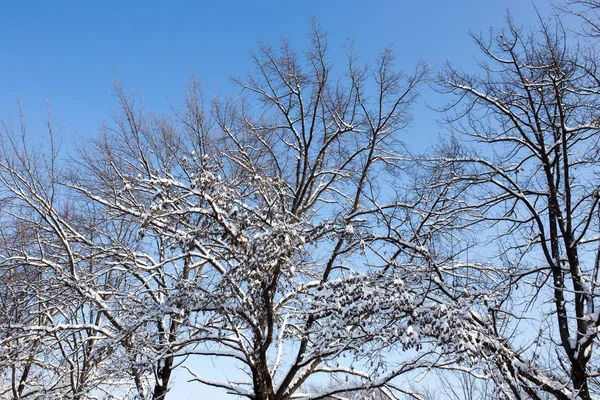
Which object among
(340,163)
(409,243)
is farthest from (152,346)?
(340,163)

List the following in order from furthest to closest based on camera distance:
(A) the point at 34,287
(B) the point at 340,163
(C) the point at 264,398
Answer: (B) the point at 340,163, (A) the point at 34,287, (C) the point at 264,398

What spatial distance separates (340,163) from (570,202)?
6.54 meters

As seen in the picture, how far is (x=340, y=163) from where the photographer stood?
12781mm

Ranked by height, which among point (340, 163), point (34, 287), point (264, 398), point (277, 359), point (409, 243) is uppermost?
point (340, 163)

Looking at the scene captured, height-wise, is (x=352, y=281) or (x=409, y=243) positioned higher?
(x=409, y=243)

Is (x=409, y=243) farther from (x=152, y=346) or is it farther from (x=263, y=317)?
(x=152, y=346)

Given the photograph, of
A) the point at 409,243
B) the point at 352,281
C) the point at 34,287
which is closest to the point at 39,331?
the point at 34,287

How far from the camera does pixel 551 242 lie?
7.39m

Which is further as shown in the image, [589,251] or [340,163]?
[340,163]

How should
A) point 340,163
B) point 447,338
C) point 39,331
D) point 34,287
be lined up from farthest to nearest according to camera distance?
point 340,163, point 34,287, point 39,331, point 447,338

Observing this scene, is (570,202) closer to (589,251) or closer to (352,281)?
(589,251)

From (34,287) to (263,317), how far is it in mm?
5898

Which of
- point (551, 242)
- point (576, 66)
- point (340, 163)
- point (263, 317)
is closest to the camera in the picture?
point (576, 66)

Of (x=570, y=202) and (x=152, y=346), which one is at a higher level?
(x=570, y=202)
